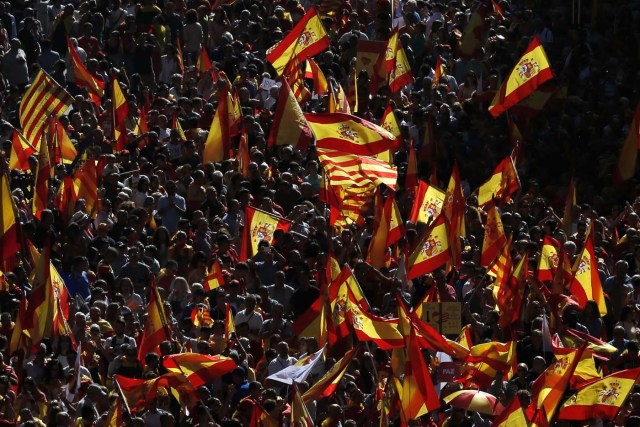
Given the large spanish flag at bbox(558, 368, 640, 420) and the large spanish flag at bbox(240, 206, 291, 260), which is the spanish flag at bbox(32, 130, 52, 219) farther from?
the large spanish flag at bbox(558, 368, 640, 420)

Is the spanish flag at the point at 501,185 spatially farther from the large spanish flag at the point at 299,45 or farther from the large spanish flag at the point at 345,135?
the large spanish flag at the point at 299,45

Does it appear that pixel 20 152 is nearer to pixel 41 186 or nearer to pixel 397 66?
pixel 41 186

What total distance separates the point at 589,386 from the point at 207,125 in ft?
32.3

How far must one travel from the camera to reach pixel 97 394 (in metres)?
22.4

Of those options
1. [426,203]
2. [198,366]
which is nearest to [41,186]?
[426,203]

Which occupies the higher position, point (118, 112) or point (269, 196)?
point (118, 112)

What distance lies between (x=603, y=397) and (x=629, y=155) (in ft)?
25.5

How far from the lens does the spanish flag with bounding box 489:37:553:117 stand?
30312 mm

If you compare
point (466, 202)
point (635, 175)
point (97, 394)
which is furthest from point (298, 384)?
point (635, 175)

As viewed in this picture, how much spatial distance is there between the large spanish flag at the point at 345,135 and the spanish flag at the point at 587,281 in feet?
8.13

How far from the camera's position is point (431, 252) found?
25922mm

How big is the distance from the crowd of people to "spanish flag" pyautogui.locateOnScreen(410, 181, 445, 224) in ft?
0.98

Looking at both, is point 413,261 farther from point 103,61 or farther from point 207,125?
point 103,61

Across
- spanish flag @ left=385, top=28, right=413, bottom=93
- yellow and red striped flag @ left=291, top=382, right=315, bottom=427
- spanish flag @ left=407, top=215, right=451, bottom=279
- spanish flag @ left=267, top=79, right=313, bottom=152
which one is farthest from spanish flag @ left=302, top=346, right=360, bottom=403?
spanish flag @ left=385, top=28, right=413, bottom=93
